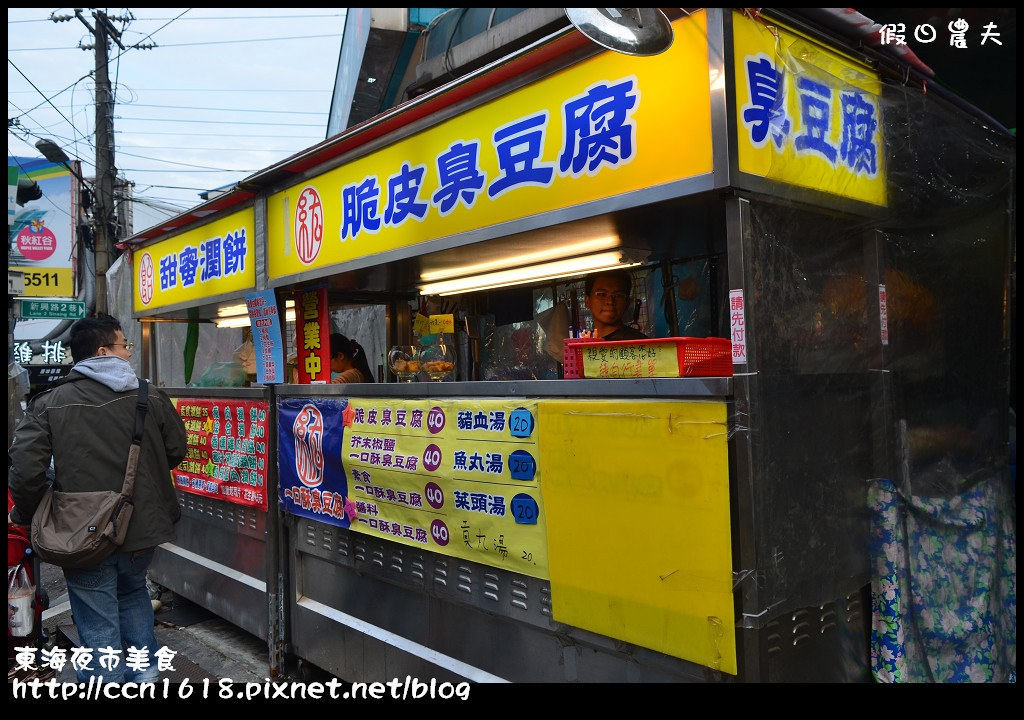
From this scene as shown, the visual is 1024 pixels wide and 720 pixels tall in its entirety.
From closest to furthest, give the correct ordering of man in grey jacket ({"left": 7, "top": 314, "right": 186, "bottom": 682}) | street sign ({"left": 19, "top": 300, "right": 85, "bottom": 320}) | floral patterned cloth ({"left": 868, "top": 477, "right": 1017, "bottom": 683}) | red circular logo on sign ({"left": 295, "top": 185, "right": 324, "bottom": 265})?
floral patterned cloth ({"left": 868, "top": 477, "right": 1017, "bottom": 683}) < man in grey jacket ({"left": 7, "top": 314, "right": 186, "bottom": 682}) < red circular logo on sign ({"left": 295, "top": 185, "right": 324, "bottom": 265}) < street sign ({"left": 19, "top": 300, "right": 85, "bottom": 320})

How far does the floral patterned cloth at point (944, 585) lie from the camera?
3.25 meters

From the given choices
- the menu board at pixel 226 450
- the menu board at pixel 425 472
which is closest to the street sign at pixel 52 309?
the menu board at pixel 226 450

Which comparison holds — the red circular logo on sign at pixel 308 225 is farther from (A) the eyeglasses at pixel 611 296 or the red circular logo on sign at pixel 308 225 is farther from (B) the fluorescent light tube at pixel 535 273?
(A) the eyeglasses at pixel 611 296

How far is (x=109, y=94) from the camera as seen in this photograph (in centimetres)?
1653

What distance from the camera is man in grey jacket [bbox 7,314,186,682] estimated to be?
4219mm

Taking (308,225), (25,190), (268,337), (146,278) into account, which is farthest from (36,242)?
(308,225)

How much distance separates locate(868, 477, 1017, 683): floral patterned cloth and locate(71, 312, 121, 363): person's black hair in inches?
175

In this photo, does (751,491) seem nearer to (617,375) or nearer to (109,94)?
(617,375)

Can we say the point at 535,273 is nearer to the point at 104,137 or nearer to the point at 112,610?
the point at 112,610

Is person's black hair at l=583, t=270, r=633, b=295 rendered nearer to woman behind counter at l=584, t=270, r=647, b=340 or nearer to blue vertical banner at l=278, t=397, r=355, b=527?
woman behind counter at l=584, t=270, r=647, b=340

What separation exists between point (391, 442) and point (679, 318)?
6.57ft

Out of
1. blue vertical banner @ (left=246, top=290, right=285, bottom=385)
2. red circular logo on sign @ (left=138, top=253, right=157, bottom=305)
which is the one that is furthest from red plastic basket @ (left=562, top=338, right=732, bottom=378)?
red circular logo on sign @ (left=138, top=253, right=157, bottom=305)

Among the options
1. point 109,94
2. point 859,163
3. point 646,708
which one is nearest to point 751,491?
point 646,708

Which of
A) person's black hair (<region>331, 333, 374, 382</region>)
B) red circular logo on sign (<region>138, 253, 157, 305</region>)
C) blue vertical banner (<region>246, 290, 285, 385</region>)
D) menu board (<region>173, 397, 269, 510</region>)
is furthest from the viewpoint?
red circular logo on sign (<region>138, 253, 157, 305</region>)
